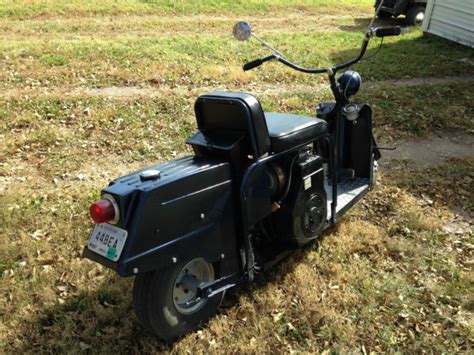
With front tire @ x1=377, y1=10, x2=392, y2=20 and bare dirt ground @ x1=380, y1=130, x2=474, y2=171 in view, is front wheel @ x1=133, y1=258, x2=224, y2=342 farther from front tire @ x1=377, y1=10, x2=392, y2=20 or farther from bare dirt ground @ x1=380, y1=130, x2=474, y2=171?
front tire @ x1=377, y1=10, x2=392, y2=20

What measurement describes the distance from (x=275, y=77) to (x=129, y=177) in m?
6.46

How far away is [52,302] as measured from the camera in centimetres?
311

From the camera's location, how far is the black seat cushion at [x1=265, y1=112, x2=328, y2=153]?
281 cm

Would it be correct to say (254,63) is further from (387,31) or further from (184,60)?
(184,60)

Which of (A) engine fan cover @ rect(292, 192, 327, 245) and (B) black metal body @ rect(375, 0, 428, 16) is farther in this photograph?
(B) black metal body @ rect(375, 0, 428, 16)

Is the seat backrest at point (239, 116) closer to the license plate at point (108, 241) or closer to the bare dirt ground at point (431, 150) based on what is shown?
the license plate at point (108, 241)

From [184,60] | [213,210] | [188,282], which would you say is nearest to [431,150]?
[213,210]

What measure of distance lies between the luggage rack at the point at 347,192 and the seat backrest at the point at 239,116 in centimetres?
117

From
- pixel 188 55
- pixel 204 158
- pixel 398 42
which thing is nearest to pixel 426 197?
pixel 204 158

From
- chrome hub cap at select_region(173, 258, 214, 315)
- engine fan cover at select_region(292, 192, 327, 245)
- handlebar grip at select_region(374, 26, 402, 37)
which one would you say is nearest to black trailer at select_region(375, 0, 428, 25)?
handlebar grip at select_region(374, 26, 402, 37)

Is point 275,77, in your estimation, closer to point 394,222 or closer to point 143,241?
point 394,222

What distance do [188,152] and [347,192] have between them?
2254 mm

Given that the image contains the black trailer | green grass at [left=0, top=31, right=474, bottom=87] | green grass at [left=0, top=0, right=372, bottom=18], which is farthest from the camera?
the black trailer

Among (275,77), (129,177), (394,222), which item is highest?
(129,177)
